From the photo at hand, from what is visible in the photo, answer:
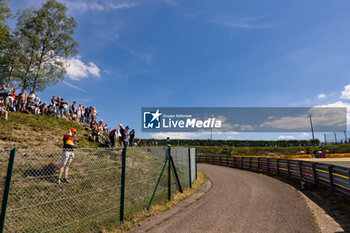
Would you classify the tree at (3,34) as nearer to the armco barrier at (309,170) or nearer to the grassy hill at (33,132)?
the grassy hill at (33,132)

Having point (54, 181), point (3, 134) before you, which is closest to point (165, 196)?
point (54, 181)

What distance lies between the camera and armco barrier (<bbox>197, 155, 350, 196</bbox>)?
24.6ft

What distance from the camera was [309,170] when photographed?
10.7 meters

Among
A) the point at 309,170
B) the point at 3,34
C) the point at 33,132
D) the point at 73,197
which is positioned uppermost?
the point at 3,34

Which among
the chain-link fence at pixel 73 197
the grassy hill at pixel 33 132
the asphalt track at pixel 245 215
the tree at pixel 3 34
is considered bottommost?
the asphalt track at pixel 245 215

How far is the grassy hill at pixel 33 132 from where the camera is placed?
33.2ft

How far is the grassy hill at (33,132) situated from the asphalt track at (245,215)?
884 centimetres

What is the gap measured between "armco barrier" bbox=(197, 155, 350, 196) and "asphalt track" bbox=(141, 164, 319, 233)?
1479 mm

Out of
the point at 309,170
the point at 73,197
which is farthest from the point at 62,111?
the point at 309,170

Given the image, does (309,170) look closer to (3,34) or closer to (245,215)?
(245,215)

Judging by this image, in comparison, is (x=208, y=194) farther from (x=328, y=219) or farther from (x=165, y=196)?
(x=328, y=219)

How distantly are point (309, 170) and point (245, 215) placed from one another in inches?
267

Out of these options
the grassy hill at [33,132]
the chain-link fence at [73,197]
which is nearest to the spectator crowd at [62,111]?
the grassy hill at [33,132]

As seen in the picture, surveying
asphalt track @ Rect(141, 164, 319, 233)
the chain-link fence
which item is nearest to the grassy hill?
the chain-link fence
